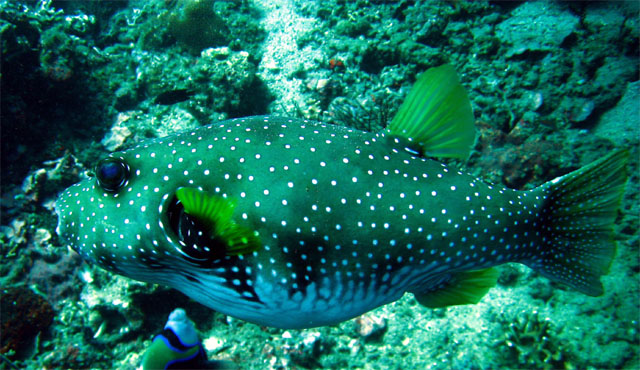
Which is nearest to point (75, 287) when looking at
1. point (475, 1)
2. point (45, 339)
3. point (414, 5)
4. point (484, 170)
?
point (45, 339)

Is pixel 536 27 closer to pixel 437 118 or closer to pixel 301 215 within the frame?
pixel 437 118

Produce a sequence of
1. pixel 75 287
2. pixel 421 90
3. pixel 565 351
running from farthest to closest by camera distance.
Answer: pixel 75 287
pixel 565 351
pixel 421 90

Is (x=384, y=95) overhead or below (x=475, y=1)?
below

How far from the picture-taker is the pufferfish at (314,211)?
7.24 feet

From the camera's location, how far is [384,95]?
6438mm

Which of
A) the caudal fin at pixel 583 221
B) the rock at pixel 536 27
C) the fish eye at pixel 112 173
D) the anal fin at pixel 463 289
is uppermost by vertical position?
the rock at pixel 536 27

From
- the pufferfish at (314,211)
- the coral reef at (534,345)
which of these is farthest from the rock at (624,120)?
the pufferfish at (314,211)

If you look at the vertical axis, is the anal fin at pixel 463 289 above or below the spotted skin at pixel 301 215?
below

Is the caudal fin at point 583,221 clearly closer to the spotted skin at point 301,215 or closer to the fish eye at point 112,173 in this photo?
the spotted skin at point 301,215

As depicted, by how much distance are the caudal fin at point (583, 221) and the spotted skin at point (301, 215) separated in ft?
1.16

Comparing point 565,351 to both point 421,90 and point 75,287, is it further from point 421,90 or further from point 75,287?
point 75,287

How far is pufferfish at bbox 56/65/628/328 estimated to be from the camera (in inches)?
86.9

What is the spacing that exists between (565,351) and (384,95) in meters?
5.06

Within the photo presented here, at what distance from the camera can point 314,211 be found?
7.29ft
